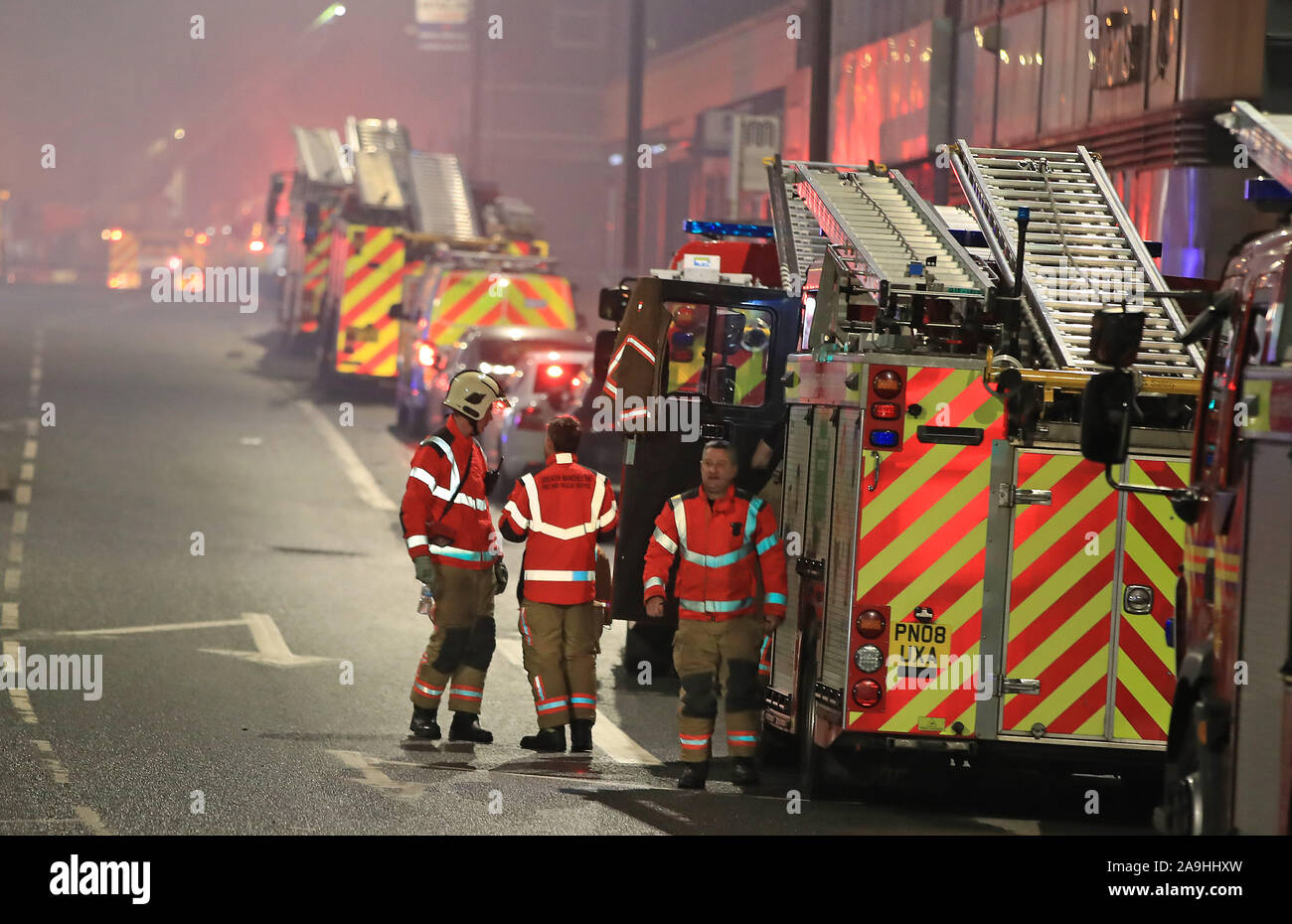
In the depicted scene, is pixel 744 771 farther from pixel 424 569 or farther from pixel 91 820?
pixel 91 820

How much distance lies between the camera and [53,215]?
9462 centimetres

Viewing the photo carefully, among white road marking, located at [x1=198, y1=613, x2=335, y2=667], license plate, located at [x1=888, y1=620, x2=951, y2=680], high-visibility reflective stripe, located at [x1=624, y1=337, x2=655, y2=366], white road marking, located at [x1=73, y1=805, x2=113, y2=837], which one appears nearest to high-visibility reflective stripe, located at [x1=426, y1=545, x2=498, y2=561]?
high-visibility reflective stripe, located at [x1=624, y1=337, x2=655, y2=366]

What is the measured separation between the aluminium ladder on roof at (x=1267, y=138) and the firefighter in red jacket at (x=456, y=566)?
477 centimetres

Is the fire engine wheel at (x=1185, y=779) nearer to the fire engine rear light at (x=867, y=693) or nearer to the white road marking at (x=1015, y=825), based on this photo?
the fire engine rear light at (x=867, y=693)

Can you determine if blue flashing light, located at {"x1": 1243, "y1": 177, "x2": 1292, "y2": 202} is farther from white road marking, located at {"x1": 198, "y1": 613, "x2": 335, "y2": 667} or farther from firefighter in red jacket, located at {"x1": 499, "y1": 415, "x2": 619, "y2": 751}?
white road marking, located at {"x1": 198, "y1": 613, "x2": 335, "y2": 667}

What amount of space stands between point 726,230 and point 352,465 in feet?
33.6

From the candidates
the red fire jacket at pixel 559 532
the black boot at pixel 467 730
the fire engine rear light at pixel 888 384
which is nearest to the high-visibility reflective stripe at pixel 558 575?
the red fire jacket at pixel 559 532

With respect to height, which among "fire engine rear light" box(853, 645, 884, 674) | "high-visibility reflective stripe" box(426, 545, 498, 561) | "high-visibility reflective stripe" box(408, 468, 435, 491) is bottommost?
"fire engine rear light" box(853, 645, 884, 674)

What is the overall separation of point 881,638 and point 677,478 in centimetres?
354

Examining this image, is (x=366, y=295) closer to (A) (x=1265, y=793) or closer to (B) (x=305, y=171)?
(B) (x=305, y=171)

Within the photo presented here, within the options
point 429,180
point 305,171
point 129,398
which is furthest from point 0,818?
point 305,171

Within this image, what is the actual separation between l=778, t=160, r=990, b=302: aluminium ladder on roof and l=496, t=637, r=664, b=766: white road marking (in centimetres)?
260

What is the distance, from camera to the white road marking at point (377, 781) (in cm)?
897

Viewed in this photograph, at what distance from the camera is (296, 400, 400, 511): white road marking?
20.8m
